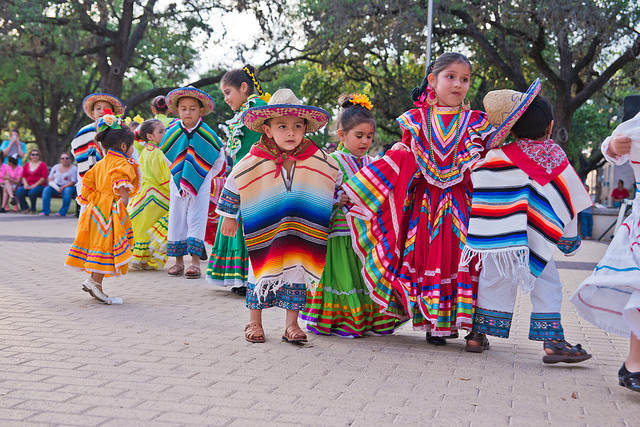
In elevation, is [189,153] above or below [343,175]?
above

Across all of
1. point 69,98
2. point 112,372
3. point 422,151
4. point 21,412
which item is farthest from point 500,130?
point 69,98

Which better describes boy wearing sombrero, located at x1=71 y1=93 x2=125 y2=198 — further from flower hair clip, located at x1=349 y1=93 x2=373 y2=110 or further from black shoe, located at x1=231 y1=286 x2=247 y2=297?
flower hair clip, located at x1=349 y1=93 x2=373 y2=110

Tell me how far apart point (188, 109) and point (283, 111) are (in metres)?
3.51

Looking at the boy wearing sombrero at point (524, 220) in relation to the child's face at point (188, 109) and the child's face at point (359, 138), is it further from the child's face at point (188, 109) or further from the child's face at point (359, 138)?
the child's face at point (188, 109)

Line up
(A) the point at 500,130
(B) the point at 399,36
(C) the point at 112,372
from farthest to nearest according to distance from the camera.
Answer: (B) the point at 399,36 < (A) the point at 500,130 < (C) the point at 112,372

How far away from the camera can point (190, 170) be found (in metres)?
8.21

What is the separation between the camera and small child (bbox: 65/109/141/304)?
629 cm

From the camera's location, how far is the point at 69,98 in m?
35.2

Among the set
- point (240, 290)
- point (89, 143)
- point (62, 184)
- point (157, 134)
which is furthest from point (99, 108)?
point (62, 184)

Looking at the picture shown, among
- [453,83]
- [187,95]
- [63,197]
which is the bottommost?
[63,197]

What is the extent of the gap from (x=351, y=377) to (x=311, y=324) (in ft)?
4.28

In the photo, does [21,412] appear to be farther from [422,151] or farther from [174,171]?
[174,171]

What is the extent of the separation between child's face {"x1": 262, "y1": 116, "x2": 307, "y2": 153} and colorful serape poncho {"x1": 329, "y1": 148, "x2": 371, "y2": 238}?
0.53m

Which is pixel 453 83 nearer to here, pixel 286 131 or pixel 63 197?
pixel 286 131
